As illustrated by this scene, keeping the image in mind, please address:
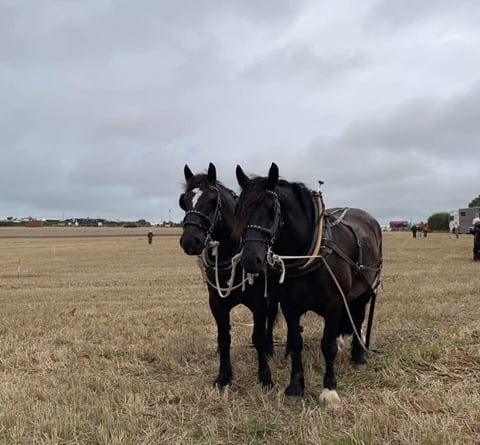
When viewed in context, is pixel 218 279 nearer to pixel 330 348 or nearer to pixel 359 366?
pixel 330 348

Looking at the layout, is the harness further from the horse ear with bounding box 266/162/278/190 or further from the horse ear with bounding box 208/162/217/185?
the horse ear with bounding box 208/162/217/185

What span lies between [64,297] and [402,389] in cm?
990

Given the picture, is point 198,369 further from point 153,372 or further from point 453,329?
point 453,329

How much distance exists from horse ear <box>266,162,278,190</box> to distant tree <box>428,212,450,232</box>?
9565cm

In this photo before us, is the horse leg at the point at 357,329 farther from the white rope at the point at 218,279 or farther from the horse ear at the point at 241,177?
the horse ear at the point at 241,177

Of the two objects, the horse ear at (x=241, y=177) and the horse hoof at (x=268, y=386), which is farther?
the horse hoof at (x=268, y=386)

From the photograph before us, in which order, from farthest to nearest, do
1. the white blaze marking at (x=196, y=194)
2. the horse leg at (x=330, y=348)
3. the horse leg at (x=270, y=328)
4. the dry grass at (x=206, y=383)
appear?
the horse leg at (x=270, y=328) < the white blaze marking at (x=196, y=194) < the horse leg at (x=330, y=348) < the dry grass at (x=206, y=383)

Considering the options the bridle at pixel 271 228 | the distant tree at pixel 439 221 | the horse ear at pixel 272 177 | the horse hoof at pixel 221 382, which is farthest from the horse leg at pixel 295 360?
the distant tree at pixel 439 221

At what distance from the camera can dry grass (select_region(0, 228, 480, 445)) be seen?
4.02m

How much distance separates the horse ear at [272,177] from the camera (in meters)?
4.55

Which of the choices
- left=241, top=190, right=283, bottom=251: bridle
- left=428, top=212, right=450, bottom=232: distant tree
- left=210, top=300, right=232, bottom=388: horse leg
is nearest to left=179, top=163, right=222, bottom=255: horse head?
left=241, top=190, right=283, bottom=251: bridle

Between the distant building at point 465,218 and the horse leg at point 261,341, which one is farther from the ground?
the distant building at point 465,218

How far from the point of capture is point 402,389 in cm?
475

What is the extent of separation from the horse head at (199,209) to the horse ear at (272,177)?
893mm
